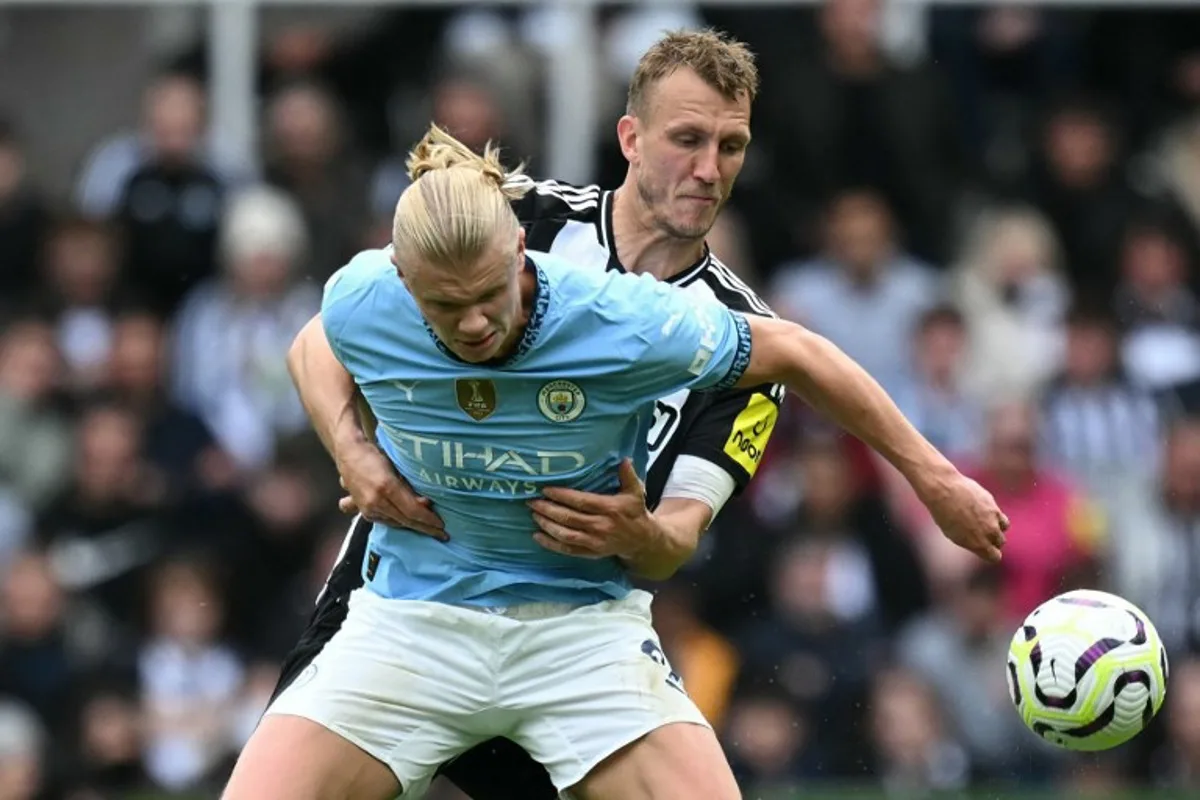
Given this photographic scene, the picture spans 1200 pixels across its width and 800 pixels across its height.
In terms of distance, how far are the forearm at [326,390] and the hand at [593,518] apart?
1.82ft

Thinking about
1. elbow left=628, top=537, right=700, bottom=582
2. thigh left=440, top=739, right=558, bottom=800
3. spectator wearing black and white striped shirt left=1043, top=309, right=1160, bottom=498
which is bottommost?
spectator wearing black and white striped shirt left=1043, top=309, right=1160, bottom=498

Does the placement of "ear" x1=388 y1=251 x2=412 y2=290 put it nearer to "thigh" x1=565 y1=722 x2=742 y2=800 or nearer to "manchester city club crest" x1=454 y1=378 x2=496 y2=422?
"manchester city club crest" x1=454 y1=378 x2=496 y2=422

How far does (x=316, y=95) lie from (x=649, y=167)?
20.2 feet

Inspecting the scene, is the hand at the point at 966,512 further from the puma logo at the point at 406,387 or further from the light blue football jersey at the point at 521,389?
Answer: the puma logo at the point at 406,387

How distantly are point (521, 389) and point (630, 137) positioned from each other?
114 cm

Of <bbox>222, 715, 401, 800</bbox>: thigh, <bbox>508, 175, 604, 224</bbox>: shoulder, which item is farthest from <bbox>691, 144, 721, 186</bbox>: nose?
<bbox>222, 715, 401, 800</bbox>: thigh

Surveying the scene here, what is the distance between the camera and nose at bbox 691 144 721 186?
22.3 feet

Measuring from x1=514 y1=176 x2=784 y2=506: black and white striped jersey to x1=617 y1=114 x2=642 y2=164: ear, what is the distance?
A: 15cm

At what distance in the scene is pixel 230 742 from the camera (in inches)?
451

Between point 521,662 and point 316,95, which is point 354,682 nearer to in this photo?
point 521,662

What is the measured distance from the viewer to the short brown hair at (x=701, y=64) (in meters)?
6.82

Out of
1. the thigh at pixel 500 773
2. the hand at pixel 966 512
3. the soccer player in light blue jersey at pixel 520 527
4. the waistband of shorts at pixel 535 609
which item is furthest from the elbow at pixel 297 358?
the hand at pixel 966 512

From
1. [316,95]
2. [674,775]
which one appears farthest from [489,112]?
[674,775]

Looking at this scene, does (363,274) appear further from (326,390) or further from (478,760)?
(478,760)
